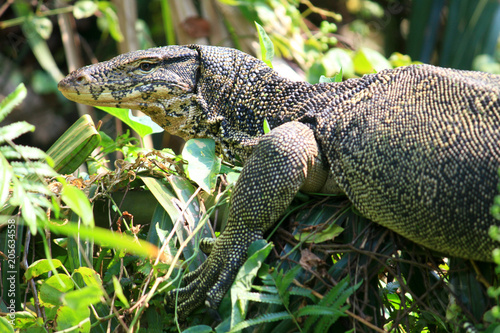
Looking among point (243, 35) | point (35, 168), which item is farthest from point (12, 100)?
point (243, 35)

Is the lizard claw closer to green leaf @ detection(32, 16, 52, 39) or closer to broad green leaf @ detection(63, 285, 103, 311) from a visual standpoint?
broad green leaf @ detection(63, 285, 103, 311)

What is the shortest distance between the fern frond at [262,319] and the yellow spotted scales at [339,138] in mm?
287

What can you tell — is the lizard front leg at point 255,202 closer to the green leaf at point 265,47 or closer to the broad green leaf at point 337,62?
the green leaf at point 265,47

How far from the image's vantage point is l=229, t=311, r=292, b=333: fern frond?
1755mm

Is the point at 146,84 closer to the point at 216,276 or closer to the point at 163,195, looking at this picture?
the point at 163,195

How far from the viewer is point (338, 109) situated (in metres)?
2.27

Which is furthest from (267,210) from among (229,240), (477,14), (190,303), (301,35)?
(477,14)

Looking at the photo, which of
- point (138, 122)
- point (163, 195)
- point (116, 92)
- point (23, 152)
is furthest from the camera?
point (138, 122)

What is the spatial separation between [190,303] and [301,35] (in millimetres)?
3624

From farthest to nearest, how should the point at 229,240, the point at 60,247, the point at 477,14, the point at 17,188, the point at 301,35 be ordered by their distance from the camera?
the point at 477,14, the point at 301,35, the point at 60,247, the point at 229,240, the point at 17,188

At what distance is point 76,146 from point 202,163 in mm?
613

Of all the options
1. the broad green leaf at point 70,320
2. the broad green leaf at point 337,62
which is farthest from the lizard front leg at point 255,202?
the broad green leaf at point 337,62

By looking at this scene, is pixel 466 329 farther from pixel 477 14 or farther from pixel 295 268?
pixel 477 14

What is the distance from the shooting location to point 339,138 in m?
2.16
